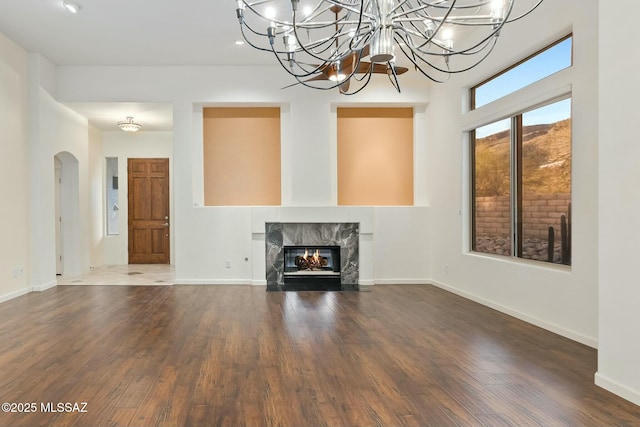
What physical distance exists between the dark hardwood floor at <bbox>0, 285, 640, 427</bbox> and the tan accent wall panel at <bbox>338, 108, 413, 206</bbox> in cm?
248

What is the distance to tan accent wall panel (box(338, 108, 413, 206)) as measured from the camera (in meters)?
7.02

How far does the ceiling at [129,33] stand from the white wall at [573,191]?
3.08 m

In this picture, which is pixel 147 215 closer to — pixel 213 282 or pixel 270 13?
pixel 213 282

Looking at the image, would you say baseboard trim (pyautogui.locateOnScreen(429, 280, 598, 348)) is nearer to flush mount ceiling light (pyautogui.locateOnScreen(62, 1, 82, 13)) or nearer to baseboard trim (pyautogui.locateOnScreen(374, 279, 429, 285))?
baseboard trim (pyautogui.locateOnScreen(374, 279, 429, 285))

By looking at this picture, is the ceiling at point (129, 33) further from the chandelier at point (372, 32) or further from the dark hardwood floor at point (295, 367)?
the dark hardwood floor at point (295, 367)

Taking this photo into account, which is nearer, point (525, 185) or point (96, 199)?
point (525, 185)

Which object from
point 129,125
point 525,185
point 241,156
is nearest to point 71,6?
point 241,156

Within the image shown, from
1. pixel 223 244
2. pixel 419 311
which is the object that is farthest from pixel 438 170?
pixel 223 244

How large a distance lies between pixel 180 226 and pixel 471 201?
442 centimetres

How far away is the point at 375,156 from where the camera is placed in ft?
23.1

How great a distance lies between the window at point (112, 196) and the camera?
30.4 ft

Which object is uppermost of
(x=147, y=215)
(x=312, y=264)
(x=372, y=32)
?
(x=372, y=32)

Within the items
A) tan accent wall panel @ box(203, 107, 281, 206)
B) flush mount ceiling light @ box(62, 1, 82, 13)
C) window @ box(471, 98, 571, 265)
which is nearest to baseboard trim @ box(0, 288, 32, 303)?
tan accent wall panel @ box(203, 107, 281, 206)

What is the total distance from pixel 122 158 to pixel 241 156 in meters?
3.80
